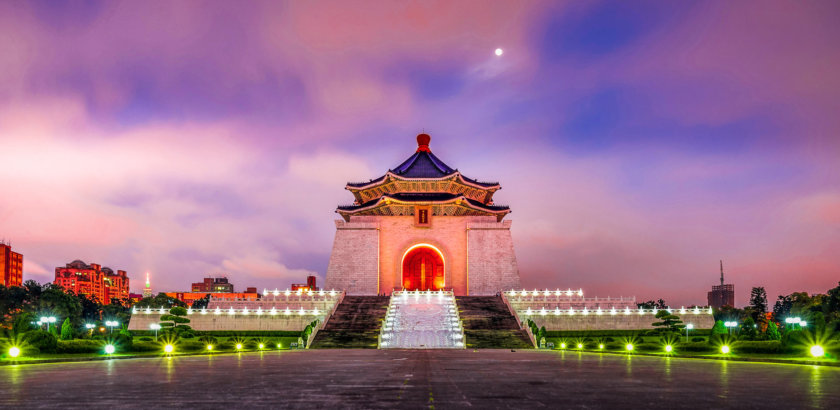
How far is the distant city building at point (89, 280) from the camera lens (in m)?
155

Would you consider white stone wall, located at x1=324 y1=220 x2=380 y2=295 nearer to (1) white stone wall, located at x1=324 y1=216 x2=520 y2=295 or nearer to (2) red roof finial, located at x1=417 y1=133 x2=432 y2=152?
(1) white stone wall, located at x1=324 y1=216 x2=520 y2=295

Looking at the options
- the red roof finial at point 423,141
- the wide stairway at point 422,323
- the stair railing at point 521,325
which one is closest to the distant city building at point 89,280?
the red roof finial at point 423,141

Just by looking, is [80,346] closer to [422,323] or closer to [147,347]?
[147,347]

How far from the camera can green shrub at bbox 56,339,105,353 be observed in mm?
20500

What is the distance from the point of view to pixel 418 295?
37.5 metres

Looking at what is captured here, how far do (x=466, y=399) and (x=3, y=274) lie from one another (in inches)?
5599

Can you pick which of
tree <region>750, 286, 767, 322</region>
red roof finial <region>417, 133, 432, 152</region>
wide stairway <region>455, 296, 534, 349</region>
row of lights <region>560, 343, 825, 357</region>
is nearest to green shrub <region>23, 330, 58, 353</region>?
wide stairway <region>455, 296, 534, 349</region>

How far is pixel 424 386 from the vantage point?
36.8ft

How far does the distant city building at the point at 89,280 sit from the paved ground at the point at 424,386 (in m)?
143

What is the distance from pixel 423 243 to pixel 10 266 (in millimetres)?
117109

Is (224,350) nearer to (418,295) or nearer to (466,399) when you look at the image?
(418,295)

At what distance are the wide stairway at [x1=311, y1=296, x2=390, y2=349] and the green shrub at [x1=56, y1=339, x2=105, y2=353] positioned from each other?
9.55m

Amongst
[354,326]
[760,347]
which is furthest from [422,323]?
[760,347]

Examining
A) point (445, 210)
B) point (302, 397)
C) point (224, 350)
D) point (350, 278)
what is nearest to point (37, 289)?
point (350, 278)
